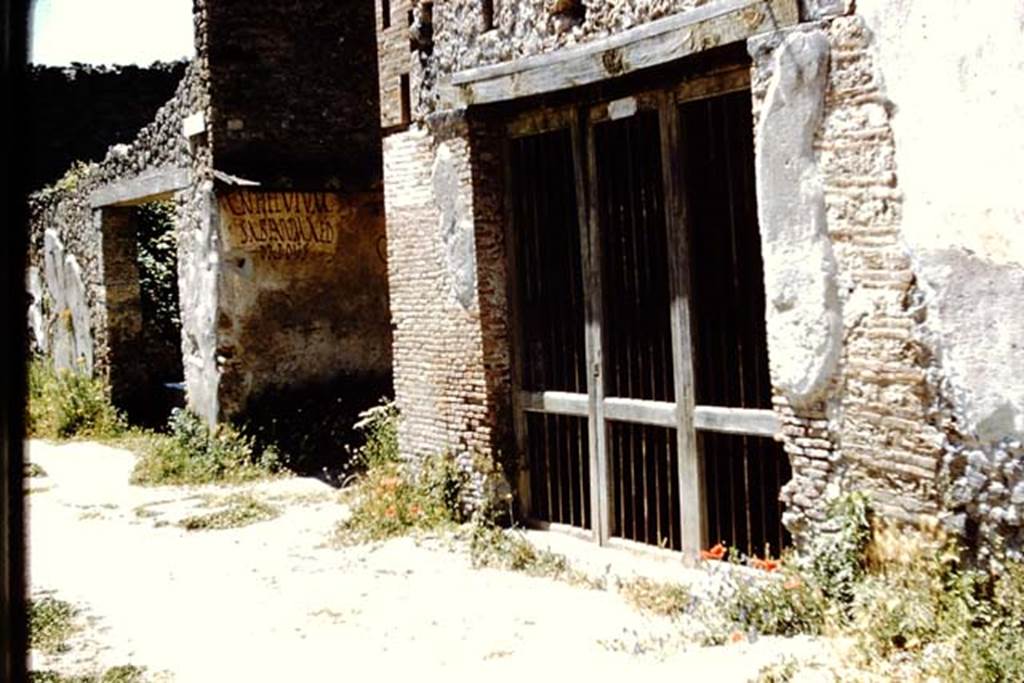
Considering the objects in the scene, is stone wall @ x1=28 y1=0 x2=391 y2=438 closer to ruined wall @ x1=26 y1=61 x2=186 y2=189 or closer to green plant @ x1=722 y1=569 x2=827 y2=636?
green plant @ x1=722 y1=569 x2=827 y2=636

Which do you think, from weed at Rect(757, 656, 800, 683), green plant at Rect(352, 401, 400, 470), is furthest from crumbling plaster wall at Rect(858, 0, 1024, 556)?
green plant at Rect(352, 401, 400, 470)

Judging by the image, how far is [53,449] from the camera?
42.7 ft

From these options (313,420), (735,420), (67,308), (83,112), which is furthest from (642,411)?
(83,112)

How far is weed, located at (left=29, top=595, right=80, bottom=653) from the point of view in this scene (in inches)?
223

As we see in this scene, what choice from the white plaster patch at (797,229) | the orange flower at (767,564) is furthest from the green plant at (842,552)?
the white plaster patch at (797,229)

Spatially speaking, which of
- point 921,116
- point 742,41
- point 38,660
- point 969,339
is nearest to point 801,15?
point 742,41

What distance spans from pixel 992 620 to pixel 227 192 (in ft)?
28.2

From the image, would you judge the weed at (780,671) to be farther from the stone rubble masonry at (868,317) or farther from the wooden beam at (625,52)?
the wooden beam at (625,52)

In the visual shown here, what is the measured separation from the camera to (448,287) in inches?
297

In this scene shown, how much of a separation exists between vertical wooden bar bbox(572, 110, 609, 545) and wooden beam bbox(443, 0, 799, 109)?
1.23 feet

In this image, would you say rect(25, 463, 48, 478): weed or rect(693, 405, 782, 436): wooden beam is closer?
rect(693, 405, 782, 436): wooden beam

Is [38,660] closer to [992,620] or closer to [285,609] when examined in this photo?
[285,609]

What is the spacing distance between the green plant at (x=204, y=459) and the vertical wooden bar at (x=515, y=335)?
3.96m

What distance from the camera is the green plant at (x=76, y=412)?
45.0 feet
